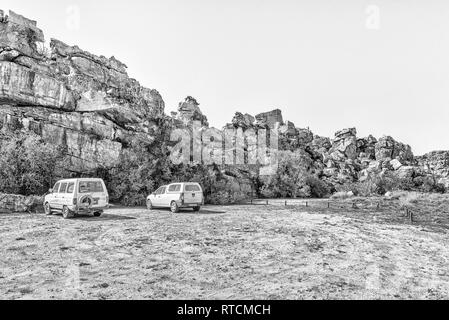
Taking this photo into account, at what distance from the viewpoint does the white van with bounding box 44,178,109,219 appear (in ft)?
52.7

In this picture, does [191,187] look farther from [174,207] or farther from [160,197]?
[160,197]

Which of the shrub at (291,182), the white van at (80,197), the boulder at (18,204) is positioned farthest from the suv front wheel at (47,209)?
the shrub at (291,182)

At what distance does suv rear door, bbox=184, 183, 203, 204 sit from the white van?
527 centimetres

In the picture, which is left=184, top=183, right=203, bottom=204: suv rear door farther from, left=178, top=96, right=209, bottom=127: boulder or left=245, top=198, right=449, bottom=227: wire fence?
left=178, top=96, right=209, bottom=127: boulder

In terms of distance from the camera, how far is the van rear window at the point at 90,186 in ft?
53.2

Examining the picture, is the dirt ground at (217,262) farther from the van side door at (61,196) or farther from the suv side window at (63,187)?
the suv side window at (63,187)

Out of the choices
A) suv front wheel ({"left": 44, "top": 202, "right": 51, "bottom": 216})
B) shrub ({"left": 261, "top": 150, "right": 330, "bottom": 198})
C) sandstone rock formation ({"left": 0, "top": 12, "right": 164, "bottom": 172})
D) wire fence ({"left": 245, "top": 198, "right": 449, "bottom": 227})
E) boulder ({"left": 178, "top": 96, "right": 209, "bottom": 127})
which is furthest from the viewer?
boulder ({"left": 178, "top": 96, "right": 209, "bottom": 127})

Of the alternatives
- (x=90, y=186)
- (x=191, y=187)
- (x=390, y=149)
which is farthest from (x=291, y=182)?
(x=390, y=149)

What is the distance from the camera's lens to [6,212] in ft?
62.2

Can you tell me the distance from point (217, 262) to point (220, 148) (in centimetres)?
3721

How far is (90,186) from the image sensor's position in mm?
16500

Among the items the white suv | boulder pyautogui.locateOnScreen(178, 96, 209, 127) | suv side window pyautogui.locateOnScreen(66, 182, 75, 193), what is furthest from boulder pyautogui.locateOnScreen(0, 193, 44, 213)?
boulder pyautogui.locateOnScreen(178, 96, 209, 127)

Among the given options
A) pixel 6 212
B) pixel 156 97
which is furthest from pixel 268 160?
pixel 6 212

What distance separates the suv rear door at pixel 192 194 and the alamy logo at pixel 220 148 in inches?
580
